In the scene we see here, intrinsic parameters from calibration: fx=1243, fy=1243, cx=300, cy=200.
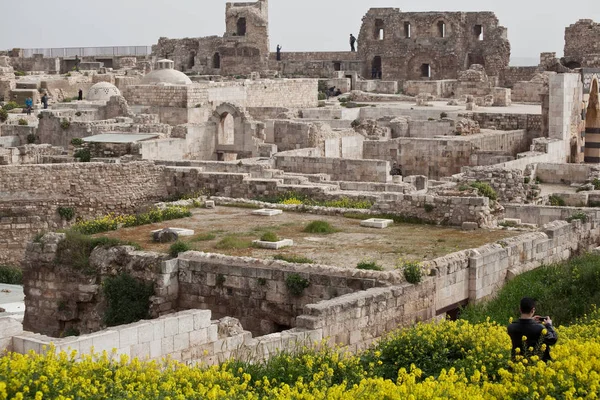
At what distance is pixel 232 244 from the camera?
1722 centimetres

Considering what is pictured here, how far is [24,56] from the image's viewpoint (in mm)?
66812

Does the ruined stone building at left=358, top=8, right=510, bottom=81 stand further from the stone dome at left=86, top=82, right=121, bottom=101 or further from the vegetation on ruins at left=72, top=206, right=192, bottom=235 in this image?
the vegetation on ruins at left=72, top=206, right=192, bottom=235

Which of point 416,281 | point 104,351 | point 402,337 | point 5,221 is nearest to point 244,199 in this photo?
point 5,221

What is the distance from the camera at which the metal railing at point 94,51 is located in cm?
6856

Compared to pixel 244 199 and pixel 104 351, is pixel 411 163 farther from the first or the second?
pixel 104 351

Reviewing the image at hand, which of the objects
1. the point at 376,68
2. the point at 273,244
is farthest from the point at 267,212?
the point at 376,68

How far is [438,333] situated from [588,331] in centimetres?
147

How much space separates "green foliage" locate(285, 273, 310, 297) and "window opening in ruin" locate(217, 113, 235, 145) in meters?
16.3

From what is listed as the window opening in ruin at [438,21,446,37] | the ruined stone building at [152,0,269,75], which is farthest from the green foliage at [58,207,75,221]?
the window opening in ruin at [438,21,446,37]

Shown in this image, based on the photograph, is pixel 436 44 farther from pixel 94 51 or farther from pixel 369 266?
pixel 369 266

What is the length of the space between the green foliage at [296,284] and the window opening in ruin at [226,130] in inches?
643

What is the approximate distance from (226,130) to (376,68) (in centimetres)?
3023

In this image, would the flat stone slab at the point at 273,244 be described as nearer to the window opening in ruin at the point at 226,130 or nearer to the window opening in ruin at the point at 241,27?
the window opening in ruin at the point at 226,130

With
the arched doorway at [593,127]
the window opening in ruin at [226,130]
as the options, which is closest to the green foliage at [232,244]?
the window opening in ruin at [226,130]
